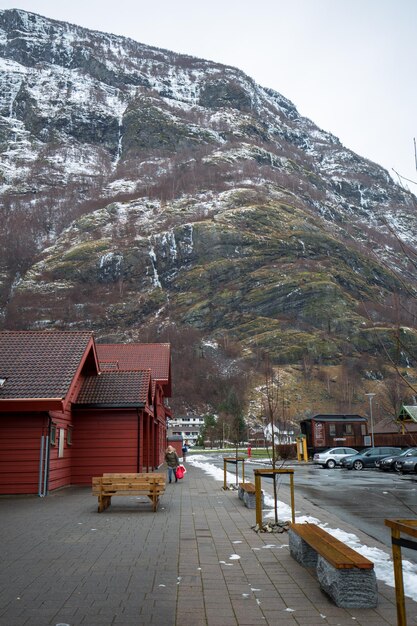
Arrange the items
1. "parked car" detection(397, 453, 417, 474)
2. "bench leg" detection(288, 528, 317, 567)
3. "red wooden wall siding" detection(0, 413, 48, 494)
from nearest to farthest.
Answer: "bench leg" detection(288, 528, 317, 567) < "red wooden wall siding" detection(0, 413, 48, 494) < "parked car" detection(397, 453, 417, 474)

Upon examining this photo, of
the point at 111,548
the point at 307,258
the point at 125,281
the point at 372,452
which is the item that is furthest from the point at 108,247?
the point at 111,548

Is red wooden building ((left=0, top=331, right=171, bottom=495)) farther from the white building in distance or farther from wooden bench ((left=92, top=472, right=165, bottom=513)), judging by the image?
the white building in distance

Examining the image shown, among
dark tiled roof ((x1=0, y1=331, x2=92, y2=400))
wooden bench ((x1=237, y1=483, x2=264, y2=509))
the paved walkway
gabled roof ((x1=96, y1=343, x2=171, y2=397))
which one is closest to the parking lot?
the paved walkway

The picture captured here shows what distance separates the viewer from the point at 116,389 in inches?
782

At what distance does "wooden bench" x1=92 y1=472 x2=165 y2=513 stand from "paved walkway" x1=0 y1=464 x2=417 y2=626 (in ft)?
1.99

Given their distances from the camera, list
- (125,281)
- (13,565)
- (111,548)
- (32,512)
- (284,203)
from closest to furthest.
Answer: (13,565)
(111,548)
(32,512)
(125,281)
(284,203)

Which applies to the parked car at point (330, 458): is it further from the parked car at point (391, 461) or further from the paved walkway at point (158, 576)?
the paved walkway at point (158, 576)

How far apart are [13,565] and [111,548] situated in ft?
4.90

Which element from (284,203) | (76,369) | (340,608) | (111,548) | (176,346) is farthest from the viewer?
(284,203)

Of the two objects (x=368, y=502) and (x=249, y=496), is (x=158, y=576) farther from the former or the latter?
(x=368, y=502)

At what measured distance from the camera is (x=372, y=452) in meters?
31.4

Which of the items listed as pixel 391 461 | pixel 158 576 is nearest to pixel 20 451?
pixel 158 576

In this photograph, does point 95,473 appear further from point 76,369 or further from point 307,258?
point 307,258

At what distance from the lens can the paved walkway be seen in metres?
4.93
